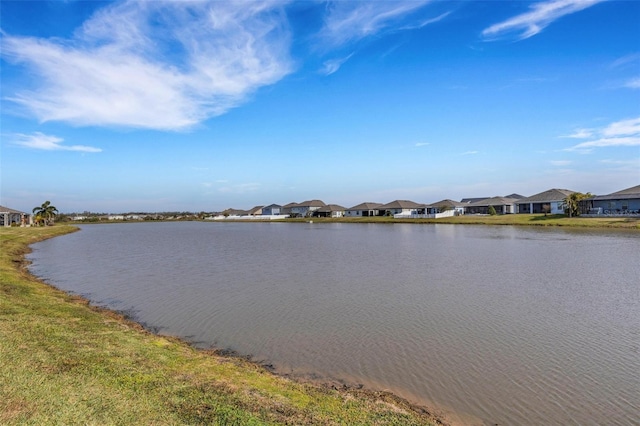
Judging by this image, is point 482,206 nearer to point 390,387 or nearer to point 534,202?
point 534,202

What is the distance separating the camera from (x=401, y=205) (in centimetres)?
9469

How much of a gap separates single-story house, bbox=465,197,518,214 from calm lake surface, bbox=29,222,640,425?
5828 cm

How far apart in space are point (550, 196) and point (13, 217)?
9919cm

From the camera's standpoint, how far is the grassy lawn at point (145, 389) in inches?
220

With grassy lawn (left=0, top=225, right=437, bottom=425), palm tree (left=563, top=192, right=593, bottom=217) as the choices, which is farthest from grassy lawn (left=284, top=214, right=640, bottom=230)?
grassy lawn (left=0, top=225, right=437, bottom=425)

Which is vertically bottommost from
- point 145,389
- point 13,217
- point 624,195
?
point 145,389

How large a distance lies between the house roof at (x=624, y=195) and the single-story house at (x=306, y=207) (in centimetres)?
7268

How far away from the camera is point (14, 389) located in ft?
19.3

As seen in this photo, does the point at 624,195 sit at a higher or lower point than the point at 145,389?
higher

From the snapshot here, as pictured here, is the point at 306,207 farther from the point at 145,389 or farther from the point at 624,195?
the point at 145,389

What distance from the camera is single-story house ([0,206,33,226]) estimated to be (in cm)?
6536

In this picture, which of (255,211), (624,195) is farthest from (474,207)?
(255,211)

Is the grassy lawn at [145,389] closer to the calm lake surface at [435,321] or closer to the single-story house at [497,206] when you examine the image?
the calm lake surface at [435,321]

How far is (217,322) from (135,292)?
7.16 m
